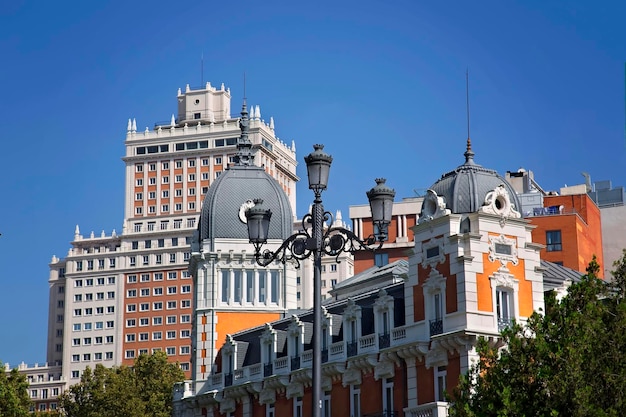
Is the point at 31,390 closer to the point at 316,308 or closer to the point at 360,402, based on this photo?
the point at 360,402

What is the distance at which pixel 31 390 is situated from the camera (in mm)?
170875

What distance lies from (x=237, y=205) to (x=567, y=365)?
37.8 meters

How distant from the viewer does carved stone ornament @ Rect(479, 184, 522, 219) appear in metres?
54.5

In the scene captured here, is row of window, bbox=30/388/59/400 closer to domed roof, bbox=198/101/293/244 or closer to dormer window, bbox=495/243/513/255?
domed roof, bbox=198/101/293/244

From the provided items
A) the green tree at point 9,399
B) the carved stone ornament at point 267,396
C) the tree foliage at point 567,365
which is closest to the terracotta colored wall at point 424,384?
the tree foliage at point 567,365

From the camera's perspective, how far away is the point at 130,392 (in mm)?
89812

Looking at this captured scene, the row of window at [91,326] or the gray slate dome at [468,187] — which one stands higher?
the row of window at [91,326]

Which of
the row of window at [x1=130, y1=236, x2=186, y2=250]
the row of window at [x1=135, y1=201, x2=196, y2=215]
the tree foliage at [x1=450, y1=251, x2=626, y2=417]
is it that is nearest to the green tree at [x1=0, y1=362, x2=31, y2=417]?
the tree foliage at [x1=450, y1=251, x2=626, y2=417]

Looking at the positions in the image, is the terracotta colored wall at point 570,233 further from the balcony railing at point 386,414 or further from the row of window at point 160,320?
the row of window at point 160,320

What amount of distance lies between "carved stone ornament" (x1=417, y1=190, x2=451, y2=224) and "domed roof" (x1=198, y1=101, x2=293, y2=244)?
60.6ft

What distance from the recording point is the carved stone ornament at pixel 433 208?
55.0 metres

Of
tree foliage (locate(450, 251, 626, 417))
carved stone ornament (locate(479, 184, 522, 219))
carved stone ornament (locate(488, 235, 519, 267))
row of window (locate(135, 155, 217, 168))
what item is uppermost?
row of window (locate(135, 155, 217, 168))

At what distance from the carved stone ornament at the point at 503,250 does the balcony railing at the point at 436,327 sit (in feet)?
11.2

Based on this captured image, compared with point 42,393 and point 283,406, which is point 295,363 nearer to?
point 283,406
